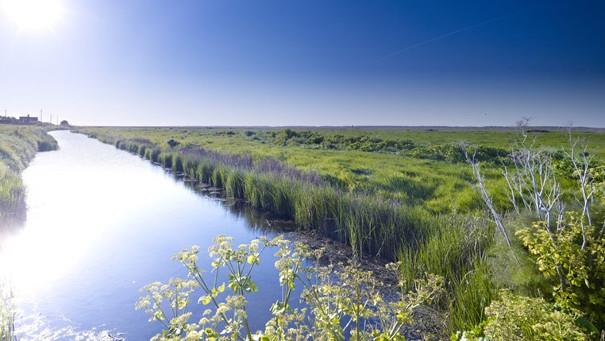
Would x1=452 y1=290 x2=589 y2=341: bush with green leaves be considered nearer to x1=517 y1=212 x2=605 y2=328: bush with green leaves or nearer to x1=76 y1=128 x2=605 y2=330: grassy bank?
x1=517 y1=212 x2=605 y2=328: bush with green leaves

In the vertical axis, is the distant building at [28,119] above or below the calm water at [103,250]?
above

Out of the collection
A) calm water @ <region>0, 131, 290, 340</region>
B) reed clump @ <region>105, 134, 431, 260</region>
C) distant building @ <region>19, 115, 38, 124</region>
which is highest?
distant building @ <region>19, 115, 38, 124</region>

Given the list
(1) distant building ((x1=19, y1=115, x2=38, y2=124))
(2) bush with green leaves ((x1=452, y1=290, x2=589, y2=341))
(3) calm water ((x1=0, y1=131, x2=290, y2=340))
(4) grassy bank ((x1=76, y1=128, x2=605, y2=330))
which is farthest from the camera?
(1) distant building ((x1=19, y1=115, x2=38, y2=124))

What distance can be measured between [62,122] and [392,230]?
16917 cm

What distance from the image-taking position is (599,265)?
286cm

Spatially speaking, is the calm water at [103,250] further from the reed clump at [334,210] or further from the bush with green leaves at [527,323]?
the bush with green leaves at [527,323]

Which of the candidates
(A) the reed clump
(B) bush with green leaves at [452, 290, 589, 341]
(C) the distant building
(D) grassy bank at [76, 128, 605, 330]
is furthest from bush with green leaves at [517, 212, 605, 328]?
(C) the distant building

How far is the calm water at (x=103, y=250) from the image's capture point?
5266 millimetres

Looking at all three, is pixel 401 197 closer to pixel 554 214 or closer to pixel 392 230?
pixel 392 230

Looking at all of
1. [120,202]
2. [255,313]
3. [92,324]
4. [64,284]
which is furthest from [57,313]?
[120,202]

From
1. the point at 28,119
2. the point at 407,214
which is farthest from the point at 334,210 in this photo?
the point at 28,119

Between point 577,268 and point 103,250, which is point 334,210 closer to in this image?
point 103,250

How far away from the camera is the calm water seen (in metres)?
5.27

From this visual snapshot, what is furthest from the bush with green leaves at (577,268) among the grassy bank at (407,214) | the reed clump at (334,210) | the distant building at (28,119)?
the distant building at (28,119)
